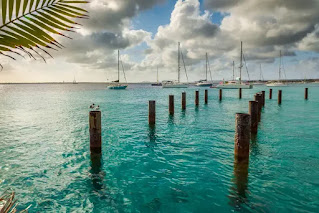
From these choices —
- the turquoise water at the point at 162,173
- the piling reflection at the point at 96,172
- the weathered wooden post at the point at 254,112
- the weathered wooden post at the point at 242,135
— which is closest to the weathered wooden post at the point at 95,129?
the piling reflection at the point at 96,172

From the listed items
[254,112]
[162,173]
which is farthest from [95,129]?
[254,112]

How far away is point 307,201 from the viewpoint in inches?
208

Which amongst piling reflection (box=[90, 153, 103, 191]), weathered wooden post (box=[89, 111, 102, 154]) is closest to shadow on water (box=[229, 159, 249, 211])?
piling reflection (box=[90, 153, 103, 191])

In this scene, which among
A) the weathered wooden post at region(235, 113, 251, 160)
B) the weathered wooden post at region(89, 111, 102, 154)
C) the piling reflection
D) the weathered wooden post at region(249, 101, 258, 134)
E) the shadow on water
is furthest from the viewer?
the weathered wooden post at region(249, 101, 258, 134)

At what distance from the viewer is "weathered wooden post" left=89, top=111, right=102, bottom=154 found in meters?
7.99

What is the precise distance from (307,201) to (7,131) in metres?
16.1

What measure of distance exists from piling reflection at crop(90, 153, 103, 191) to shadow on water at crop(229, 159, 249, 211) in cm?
381

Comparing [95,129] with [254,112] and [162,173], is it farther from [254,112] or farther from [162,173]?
[254,112]

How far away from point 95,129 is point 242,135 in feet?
18.1

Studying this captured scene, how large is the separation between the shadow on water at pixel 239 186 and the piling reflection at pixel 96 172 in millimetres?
3811

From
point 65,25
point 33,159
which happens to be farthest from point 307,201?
point 33,159

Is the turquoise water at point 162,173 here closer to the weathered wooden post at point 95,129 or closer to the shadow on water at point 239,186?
the shadow on water at point 239,186

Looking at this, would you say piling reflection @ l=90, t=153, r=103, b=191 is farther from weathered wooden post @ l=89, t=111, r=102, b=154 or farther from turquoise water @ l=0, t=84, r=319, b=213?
weathered wooden post @ l=89, t=111, r=102, b=154

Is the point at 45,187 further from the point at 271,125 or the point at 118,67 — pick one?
the point at 118,67
